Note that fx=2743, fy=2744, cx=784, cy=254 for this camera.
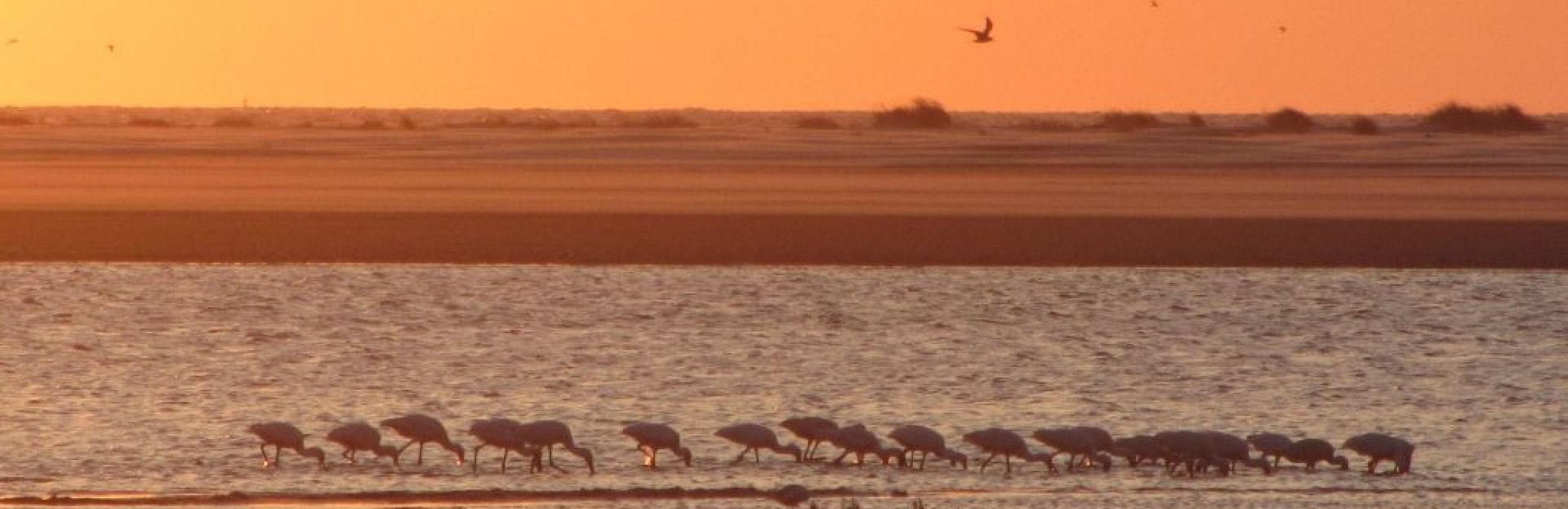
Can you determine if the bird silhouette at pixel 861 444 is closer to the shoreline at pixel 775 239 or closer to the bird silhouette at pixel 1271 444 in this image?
the bird silhouette at pixel 1271 444

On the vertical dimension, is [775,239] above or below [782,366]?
above

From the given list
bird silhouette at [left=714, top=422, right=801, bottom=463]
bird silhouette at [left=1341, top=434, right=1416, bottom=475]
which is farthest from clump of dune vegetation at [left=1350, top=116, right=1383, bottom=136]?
bird silhouette at [left=714, top=422, right=801, bottom=463]

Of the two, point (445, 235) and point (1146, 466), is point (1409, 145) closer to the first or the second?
point (445, 235)

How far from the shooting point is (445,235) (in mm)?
28312

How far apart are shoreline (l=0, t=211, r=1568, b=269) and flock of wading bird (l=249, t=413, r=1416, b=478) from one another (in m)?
12.8

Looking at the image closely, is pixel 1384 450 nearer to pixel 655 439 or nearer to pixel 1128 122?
pixel 655 439

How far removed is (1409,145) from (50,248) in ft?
106

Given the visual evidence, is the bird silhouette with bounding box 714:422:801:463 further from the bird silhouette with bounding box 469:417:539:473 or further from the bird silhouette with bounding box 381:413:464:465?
the bird silhouette with bounding box 381:413:464:465

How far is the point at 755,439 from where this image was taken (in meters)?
12.6

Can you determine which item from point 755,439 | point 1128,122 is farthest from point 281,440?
point 1128,122

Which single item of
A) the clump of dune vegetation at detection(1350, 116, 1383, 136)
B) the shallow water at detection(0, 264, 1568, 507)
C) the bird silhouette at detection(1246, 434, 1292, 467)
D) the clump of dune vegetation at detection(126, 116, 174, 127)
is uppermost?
the clump of dune vegetation at detection(126, 116, 174, 127)

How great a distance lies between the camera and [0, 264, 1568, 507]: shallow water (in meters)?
12.2

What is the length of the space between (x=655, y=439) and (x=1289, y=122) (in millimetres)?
56992

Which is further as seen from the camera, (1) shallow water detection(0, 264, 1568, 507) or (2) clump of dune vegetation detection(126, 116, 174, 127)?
(2) clump of dune vegetation detection(126, 116, 174, 127)
